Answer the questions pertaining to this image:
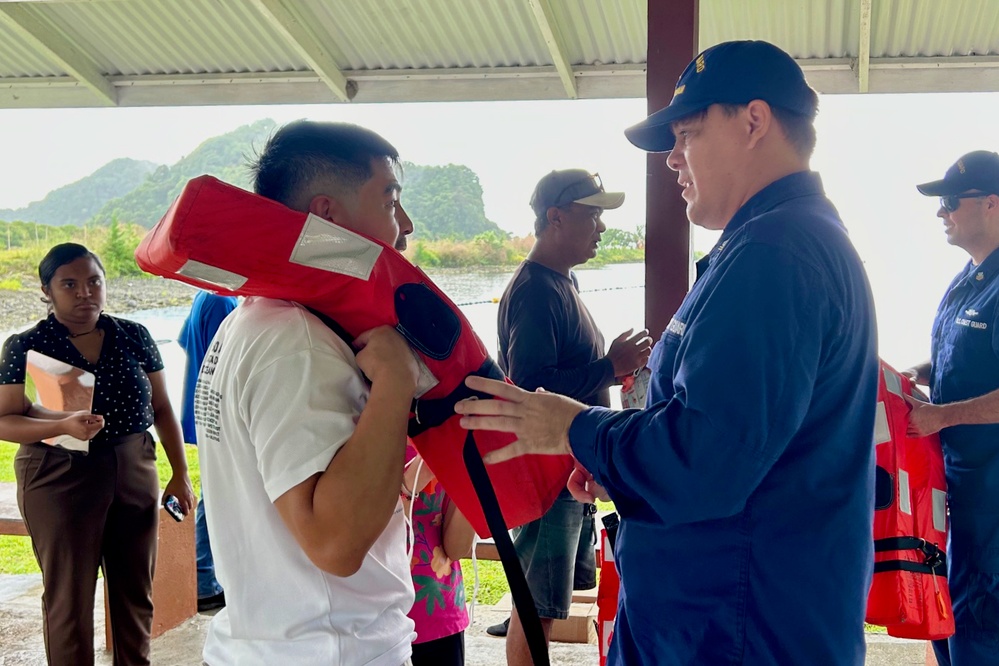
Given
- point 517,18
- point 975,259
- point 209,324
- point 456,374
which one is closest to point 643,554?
→ point 456,374

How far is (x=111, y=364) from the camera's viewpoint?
338 centimetres

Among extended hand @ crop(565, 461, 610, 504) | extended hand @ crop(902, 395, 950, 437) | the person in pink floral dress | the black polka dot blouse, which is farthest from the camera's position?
the black polka dot blouse

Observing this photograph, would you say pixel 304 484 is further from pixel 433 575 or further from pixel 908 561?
pixel 908 561

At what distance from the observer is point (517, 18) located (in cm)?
477

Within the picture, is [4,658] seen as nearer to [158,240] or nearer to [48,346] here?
[48,346]

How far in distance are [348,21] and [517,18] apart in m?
1.07

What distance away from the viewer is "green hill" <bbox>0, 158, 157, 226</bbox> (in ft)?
31.9

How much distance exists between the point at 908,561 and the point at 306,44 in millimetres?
4277

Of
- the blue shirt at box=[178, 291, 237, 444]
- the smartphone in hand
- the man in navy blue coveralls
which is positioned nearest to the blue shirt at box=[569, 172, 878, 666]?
the man in navy blue coveralls

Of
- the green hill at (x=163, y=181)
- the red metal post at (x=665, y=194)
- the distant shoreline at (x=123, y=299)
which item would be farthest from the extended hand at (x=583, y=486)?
the distant shoreline at (x=123, y=299)

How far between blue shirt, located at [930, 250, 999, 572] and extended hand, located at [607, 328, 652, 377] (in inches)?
39.7

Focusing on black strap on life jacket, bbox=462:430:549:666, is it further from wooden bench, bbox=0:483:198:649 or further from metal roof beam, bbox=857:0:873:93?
metal roof beam, bbox=857:0:873:93

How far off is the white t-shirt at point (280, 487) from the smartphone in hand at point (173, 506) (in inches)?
99.2

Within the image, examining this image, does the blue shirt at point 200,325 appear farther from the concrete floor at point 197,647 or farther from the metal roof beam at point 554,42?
the metal roof beam at point 554,42
